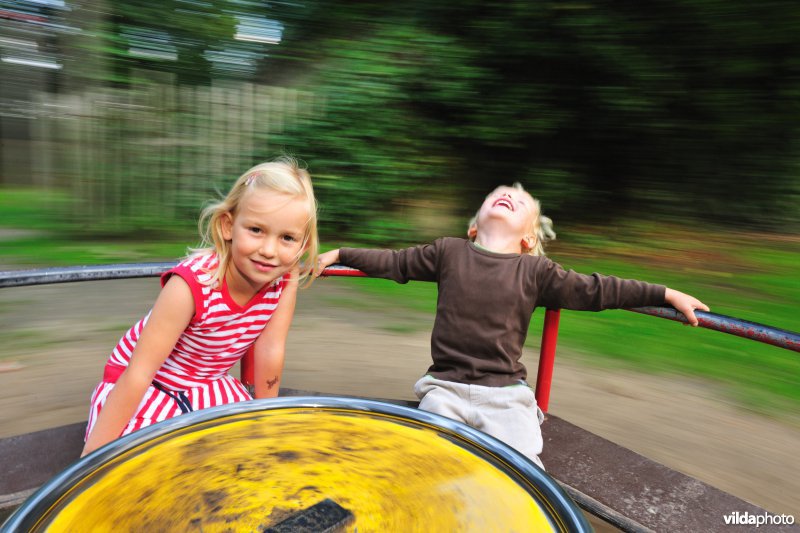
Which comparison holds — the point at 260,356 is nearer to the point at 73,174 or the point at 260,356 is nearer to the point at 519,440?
the point at 519,440

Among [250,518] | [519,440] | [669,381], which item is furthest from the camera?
[669,381]

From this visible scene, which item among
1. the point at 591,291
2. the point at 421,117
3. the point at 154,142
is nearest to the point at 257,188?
the point at 591,291

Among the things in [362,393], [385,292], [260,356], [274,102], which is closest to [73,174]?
[274,102]

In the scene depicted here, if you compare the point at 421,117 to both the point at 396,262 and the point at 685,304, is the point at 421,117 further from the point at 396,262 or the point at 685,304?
the point at 685,304

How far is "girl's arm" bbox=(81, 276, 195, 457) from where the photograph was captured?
5.54 feet

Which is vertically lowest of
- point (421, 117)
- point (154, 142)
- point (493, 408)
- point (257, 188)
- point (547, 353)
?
point (493, 408)

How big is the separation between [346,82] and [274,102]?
1008 mm

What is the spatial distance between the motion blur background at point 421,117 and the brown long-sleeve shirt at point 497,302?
3.64 meters

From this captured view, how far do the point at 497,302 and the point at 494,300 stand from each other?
0.01 meters

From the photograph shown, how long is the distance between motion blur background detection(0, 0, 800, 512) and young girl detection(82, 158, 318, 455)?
382cm

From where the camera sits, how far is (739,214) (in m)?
7.55

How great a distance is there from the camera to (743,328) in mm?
1769

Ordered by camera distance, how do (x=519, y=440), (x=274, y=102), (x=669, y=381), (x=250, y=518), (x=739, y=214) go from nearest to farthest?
1. (x=250, y=518)
2. (x=519, y=440)
3. (x=669, y=381)
4. (x=274, y=102)
5. (x=739, y=214)

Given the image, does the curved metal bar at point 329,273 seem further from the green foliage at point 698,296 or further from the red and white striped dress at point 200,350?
the green foliage at point 698,296
